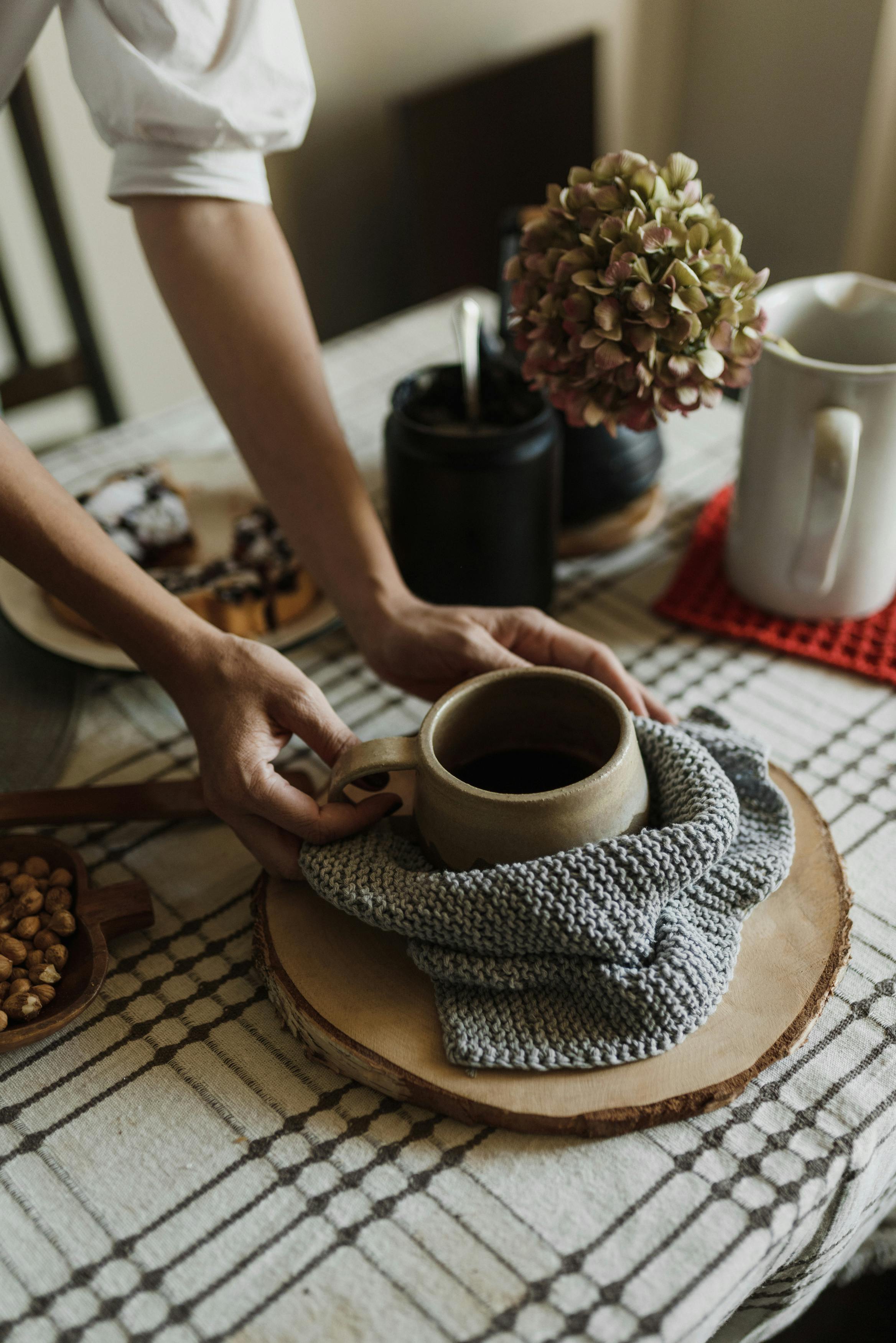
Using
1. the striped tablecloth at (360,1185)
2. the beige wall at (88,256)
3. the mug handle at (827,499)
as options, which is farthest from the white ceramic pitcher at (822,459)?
the beige wall at (88,256)

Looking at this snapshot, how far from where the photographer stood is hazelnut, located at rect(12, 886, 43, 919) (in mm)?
597

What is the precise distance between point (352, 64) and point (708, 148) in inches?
36.2

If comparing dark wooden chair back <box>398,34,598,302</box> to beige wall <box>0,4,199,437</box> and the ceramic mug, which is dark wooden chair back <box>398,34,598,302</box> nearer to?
beige wall <box>0,4,199,437</box>

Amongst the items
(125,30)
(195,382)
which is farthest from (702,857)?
(195,382)

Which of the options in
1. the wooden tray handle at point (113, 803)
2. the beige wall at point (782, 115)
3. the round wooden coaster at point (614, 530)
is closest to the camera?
the wooden tray handle at point (113, 803)

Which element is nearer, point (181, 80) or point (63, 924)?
point (63, 924)

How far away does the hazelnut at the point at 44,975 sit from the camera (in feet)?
1.86

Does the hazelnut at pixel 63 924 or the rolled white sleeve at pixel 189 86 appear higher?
the rolled white sleeve at pixel 189 86

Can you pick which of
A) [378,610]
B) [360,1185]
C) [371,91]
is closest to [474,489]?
[378,610]

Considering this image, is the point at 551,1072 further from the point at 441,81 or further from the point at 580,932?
the point at 441,81

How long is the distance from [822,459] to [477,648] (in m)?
0.27

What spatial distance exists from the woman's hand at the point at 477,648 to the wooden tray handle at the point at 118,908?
22 cm

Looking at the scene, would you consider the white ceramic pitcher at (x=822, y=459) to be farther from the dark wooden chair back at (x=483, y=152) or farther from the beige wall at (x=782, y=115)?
the beige wall at (x=782, y=115)

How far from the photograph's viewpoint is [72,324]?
4.57 ft
